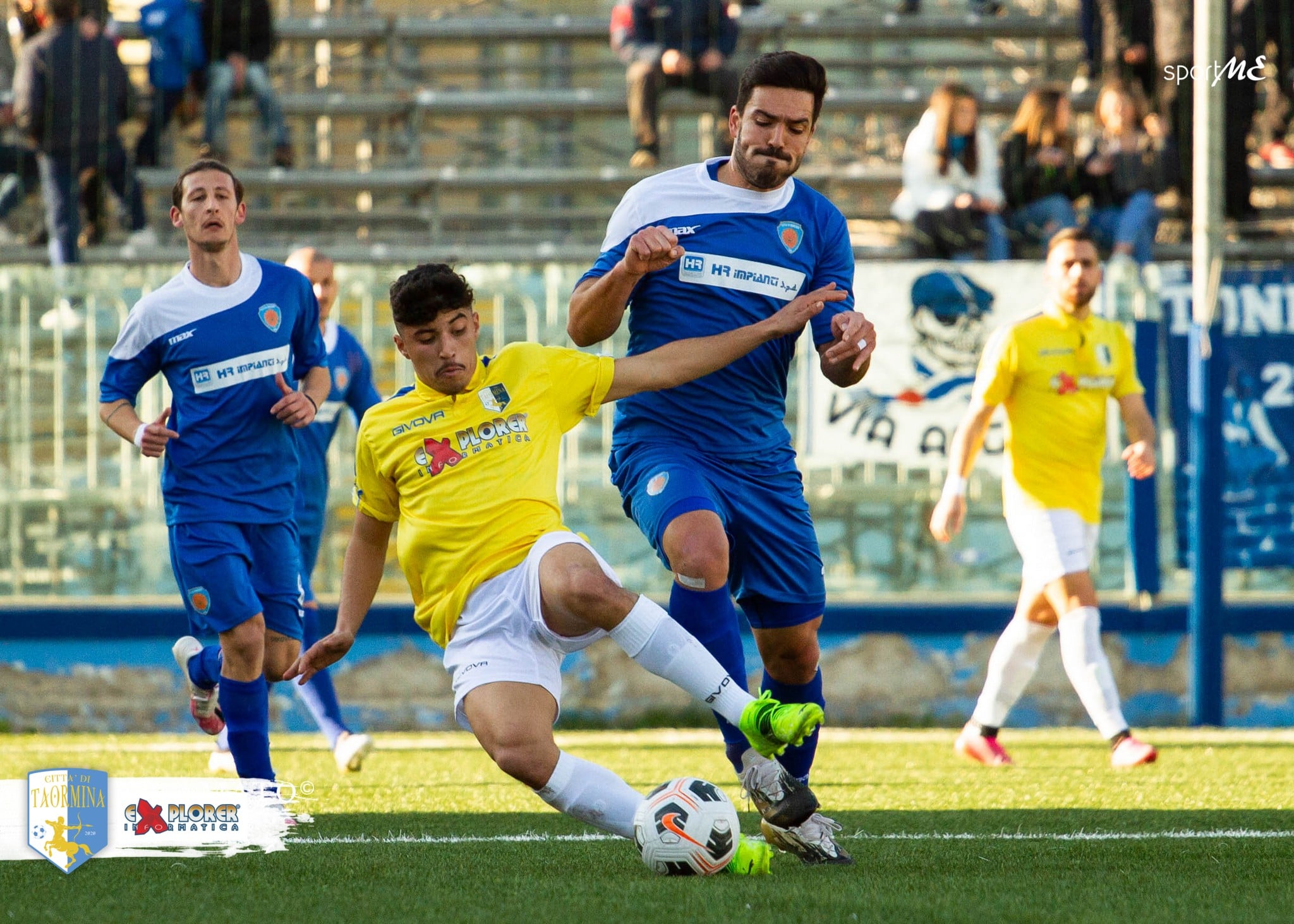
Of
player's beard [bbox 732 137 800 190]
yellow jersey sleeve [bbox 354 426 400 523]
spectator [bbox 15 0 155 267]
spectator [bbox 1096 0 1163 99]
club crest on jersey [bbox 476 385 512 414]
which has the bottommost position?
yellow jersey sleeve [bbox 354 426 400 523]

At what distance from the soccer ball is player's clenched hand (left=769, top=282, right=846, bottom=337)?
1.20 m

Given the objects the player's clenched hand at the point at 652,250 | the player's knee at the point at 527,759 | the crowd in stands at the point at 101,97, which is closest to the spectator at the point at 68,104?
the crowd in stands at the point at 101,97

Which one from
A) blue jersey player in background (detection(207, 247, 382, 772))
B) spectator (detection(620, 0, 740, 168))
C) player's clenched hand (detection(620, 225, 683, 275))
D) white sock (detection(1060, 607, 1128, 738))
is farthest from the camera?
spectator (detection(620, 0, 740, 168))

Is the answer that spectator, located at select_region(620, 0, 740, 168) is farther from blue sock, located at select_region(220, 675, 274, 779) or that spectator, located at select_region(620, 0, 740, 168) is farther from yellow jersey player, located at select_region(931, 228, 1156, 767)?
blue sock, located at select_region(220, 675, 274, 779)

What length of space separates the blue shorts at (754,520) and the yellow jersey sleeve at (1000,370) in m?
2.88

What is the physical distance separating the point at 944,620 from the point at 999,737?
86 cm

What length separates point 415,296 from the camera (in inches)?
172

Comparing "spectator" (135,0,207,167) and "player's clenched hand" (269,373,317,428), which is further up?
"spectator" (135,0,207,167)

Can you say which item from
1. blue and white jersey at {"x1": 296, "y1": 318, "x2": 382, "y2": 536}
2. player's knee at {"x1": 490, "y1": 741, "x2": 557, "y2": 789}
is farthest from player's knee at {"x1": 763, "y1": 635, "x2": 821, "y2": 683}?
blue and white jersey at {"x1": 296, "y1": 318, "x2": 382, "y2": 536}

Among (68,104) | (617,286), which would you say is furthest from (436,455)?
(68,104)

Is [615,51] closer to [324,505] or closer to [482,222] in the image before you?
[482,222]

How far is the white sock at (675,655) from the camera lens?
13.6ft

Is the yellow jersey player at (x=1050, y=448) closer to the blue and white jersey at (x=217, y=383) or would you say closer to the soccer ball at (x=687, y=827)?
the blue and white jersey at (x=217, y=383)

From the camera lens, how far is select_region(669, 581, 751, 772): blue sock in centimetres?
457
